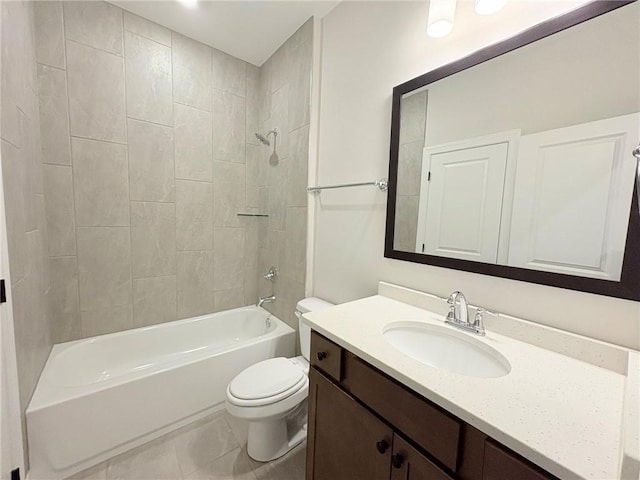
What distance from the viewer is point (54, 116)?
61.5 inches

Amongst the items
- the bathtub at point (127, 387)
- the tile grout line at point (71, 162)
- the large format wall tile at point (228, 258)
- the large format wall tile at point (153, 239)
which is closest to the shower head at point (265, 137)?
the large format wall tile at point (228, 258)

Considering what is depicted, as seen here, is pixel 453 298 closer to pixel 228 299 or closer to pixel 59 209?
pixel 228 299

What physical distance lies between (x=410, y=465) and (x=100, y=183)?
225cm

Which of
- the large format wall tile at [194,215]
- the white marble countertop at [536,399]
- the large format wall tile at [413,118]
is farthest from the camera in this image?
the large format wall tile at [194,215]

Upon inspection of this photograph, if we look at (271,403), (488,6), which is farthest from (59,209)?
(488,6)

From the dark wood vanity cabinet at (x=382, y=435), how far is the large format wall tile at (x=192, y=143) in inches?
68.4

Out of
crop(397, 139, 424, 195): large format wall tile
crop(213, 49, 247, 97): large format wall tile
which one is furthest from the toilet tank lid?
crop(213, 49, 247, 97): large format wall tile

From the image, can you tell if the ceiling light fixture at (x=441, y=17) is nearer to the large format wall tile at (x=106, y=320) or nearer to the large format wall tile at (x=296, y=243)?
the large format wall tile at (x=296, y=243)

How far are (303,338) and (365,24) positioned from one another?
1866 millimetres

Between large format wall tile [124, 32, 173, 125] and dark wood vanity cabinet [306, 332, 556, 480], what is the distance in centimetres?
197

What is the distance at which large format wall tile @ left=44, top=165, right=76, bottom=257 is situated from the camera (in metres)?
1.58

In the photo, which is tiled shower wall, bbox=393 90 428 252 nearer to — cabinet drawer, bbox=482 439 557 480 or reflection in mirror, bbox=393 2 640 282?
reflection in mirror, bbox=393 2 640 282

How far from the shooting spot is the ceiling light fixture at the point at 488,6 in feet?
2.89

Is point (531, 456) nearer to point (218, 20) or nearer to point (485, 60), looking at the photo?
point (485, 60)
